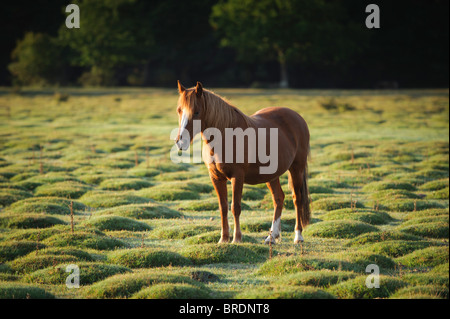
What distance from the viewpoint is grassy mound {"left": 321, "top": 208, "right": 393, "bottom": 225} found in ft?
37.1

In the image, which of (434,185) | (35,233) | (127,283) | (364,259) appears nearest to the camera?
(127,283)

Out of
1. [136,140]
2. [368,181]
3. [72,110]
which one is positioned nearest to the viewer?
[368,181]

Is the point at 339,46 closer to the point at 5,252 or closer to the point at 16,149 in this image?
the point at 16,149

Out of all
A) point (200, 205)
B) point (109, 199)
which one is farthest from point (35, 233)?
point (200, 205)

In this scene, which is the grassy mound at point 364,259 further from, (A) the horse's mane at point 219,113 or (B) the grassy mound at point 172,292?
(A) the horse's mane at point 219,113

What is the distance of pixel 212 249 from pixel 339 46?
60.8 metres

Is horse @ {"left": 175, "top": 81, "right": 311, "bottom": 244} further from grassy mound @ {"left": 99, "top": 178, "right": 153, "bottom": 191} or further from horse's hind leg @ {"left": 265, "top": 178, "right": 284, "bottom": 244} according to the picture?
grassy mound @ {"left": 99, "top": 178, "right": 153, "bottom": 191}

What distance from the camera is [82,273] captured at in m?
7.62

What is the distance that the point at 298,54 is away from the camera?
218 feet

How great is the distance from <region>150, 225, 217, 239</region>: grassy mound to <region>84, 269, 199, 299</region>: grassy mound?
2.64m

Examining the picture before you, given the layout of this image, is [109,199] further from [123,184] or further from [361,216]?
[361,216]

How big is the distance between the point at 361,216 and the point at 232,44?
58348 mm

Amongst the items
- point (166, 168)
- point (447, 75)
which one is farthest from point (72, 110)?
point (447, 75)

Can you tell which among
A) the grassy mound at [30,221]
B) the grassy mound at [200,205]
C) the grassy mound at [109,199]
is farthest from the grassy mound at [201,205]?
the grassy mound at [30,221]
